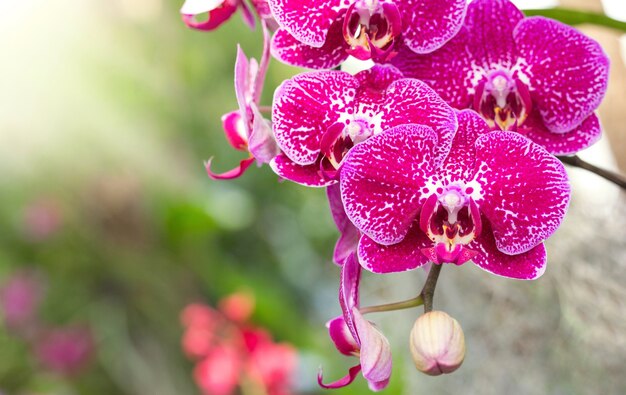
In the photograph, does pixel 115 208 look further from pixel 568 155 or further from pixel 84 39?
pixel 568 155

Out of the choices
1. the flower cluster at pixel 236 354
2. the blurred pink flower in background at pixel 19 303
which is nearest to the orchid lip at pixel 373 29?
the flower cluster at pixel 236 354

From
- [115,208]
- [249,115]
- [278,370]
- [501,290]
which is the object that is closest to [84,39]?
[115,208]

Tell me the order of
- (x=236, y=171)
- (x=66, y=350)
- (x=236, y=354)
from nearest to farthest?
(x=236, y=171)
(x=236, y=354)
(x=66, y=350)

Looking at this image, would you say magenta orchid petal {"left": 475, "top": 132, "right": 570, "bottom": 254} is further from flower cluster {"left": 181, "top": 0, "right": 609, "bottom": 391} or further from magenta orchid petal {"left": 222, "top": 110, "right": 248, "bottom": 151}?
magenta orchid petal {"left": 222, "top": 110, "right": 248, "bottom": 151}

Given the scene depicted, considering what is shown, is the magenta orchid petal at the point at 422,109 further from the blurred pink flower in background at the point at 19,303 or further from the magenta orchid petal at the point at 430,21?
the blurred pink flower in background at the point at 19,303

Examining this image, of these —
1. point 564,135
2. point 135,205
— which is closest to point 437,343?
point 564,135

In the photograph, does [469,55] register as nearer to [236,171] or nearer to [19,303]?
[236,171]

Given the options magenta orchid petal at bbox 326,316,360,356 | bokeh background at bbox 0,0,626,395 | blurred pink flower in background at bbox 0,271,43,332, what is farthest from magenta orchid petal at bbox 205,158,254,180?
blurred pink flower in background at bbox 0,271,43,332
